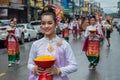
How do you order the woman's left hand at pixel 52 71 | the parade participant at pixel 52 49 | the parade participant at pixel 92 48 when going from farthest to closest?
the parade participant at pixel 92 48 → the parade participant at pixel 52 49 → the woman's left hand at pixel 52 71

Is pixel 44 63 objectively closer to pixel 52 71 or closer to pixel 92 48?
pixel 52 71

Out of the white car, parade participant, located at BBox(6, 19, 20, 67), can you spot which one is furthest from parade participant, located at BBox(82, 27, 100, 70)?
the white car

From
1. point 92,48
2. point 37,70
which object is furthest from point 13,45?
point 37,70

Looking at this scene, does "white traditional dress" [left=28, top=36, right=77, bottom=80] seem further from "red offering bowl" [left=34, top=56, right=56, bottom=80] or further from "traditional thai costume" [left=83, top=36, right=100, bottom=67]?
"traditional thai costume" [left=83, top=36, right=100, bottom=67]

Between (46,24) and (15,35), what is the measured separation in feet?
33.0

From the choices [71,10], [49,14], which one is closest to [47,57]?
[49,14]

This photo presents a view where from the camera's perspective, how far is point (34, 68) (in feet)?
14.6

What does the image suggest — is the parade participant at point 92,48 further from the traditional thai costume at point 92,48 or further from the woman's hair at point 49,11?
the woman's hair at point 49,11

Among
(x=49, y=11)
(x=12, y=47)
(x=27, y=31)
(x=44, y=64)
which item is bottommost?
(x=27, y=31)

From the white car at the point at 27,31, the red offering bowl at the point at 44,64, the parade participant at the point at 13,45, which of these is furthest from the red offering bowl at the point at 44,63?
the white car at the point at 27,31

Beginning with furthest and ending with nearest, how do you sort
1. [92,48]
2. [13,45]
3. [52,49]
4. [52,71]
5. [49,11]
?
[13,45], [92,48], [49,11], [52,49], [52,71]

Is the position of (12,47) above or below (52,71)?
below

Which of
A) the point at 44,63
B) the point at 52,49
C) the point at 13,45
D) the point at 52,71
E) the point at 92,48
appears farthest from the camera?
the point at 13,45

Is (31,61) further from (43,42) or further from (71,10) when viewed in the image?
(71,10)
